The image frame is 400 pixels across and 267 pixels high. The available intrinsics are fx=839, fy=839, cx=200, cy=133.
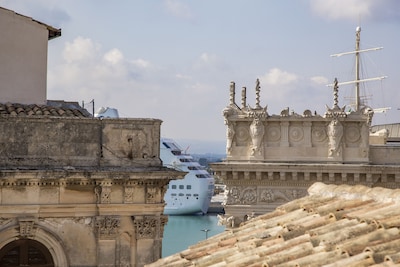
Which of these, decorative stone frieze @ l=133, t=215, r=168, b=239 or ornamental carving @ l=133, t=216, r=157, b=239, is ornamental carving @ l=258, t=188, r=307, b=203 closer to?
decorative stone frieze @ l=133, t=215, r=168, b=239

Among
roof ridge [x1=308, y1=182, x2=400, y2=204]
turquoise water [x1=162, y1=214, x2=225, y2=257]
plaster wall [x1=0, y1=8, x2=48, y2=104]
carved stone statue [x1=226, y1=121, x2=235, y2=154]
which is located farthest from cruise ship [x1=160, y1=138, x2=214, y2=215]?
roof ridge [x1=308, y1=182, x2=400, y2=204]

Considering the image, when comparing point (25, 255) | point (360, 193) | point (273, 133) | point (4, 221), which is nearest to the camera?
point (360, 193)

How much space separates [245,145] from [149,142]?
40.0ft

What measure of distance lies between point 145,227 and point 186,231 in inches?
2438

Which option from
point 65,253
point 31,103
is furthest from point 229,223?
point 65,253

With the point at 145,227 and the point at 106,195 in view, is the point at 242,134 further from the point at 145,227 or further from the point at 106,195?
the point at 106,195

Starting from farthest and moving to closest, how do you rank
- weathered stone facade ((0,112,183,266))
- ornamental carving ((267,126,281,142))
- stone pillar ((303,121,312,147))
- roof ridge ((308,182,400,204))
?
ornamental carving ((267,126,281,142)) < stone pillar ((303,121,312,147)) < weathered stone facade ((0,112,183,266)) < roof ridge ((308,182,400,204))

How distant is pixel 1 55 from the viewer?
15.4 metres

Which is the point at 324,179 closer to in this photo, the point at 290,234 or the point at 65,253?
the point at 65,253

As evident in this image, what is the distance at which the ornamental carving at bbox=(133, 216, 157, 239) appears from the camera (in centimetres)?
1366

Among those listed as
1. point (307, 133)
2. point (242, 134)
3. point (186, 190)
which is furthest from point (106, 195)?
point (186, 190)

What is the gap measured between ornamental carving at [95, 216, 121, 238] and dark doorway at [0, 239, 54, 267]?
0.88m

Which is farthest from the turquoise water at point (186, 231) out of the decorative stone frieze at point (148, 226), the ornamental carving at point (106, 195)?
the ornamental carving at point (106, 195)

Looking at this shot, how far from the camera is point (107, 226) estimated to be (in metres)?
13.5
